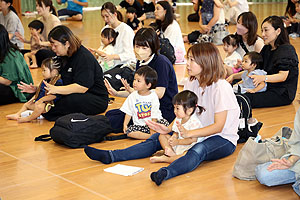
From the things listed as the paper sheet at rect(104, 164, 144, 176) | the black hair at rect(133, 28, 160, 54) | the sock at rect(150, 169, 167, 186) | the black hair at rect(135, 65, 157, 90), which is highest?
the black hair at rect(133, 28, 160, 54)

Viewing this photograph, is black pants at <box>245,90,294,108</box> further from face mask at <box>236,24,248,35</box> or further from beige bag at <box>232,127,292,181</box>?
beige bag at <box>232,127,292,181</box>

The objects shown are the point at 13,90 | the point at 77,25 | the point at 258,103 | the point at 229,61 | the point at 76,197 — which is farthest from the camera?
the point at 77,25

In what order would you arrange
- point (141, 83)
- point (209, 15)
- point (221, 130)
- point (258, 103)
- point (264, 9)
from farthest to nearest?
point (264, 9) < point (209, 15) < point (258, 103) < point (141, 83) < point (221, 130)

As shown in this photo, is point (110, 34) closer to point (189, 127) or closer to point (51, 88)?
point (51, 88)

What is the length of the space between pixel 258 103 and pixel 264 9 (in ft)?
35.3

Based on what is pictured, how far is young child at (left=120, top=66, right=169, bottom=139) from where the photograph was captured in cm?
427

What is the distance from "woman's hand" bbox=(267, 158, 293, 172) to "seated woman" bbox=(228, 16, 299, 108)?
207cm

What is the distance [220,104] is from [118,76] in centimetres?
276

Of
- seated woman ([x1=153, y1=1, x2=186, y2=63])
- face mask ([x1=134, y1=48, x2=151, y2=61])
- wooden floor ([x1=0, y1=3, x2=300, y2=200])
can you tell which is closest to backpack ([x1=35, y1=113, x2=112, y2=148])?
wooden floor ([x1=0, y1=3, x2=300, y2=200])

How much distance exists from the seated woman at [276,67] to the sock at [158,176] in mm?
2169

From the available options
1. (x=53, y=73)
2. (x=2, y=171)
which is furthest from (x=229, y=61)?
(x=2, y=171)

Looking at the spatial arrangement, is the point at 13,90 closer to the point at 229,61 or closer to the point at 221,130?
the point at 229,61

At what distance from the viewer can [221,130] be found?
12.0 ft

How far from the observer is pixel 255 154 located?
11.1 feet
